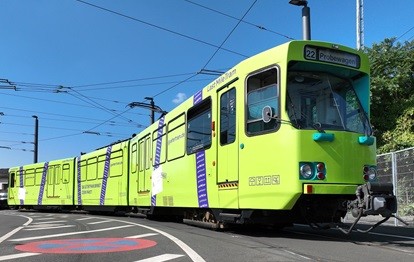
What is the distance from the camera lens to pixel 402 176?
47.0 feet

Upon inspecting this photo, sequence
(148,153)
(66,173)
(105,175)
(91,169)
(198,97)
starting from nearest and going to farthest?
(198,97) → (148,153) → (105,175) → (91,169) → (66,173)

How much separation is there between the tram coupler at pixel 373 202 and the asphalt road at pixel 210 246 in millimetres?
614

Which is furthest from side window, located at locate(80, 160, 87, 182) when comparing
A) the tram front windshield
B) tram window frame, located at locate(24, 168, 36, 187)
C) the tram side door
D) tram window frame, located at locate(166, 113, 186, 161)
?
the tram front windshield

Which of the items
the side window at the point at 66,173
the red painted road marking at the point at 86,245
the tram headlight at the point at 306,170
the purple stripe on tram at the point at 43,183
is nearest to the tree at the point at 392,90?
the tram headlight at the point at 306,170

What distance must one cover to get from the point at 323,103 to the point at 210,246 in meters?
3.46

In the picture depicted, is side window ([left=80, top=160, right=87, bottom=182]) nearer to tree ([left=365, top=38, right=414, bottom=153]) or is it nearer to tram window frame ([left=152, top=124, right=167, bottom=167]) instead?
tram window frame ([left=152, top=124, right=167, bottom=167])

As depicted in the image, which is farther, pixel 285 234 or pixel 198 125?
pixel 198 125

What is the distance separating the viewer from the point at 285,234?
11.1m

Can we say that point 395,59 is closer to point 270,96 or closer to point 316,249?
point 270,96

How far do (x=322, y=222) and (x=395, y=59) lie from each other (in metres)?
15.1

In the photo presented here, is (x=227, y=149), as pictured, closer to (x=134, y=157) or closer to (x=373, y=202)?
(x=373, y=202)

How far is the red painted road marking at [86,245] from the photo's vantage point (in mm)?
8805

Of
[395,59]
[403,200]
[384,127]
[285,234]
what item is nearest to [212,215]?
[285,234]

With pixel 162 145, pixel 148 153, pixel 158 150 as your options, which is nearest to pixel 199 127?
pixel 162 145
